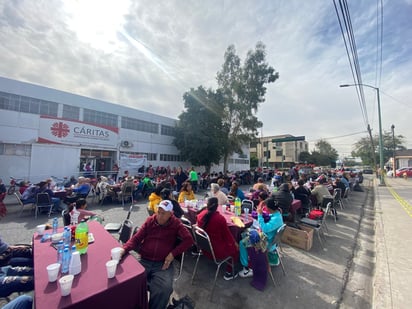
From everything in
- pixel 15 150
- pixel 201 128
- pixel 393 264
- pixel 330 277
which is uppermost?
pixel 201 128

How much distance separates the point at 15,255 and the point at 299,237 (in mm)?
4974

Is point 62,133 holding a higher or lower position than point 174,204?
higher

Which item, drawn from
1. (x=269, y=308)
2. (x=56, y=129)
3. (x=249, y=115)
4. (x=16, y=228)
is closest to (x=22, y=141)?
(x=56, y=129)

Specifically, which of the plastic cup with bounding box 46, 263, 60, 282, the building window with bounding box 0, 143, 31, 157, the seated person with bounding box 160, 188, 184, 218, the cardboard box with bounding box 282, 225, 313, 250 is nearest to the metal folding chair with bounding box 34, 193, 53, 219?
the seated person with bounding box 160, 188, 184, 218

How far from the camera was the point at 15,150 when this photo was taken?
39.3 ft

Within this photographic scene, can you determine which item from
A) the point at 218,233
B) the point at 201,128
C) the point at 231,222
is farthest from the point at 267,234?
the point at 201,128

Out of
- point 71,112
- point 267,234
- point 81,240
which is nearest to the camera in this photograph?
point 81,240

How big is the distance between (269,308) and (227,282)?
0.70m

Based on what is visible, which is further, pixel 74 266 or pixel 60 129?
pixel 60 129

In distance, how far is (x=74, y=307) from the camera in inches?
50.1

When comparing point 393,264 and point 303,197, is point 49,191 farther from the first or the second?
point 393,264

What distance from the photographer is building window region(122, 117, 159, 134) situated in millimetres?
17781

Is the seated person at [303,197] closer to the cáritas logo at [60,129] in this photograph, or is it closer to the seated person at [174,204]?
the seated person at [174,204]

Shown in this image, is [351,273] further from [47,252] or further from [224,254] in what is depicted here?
[47,252]
